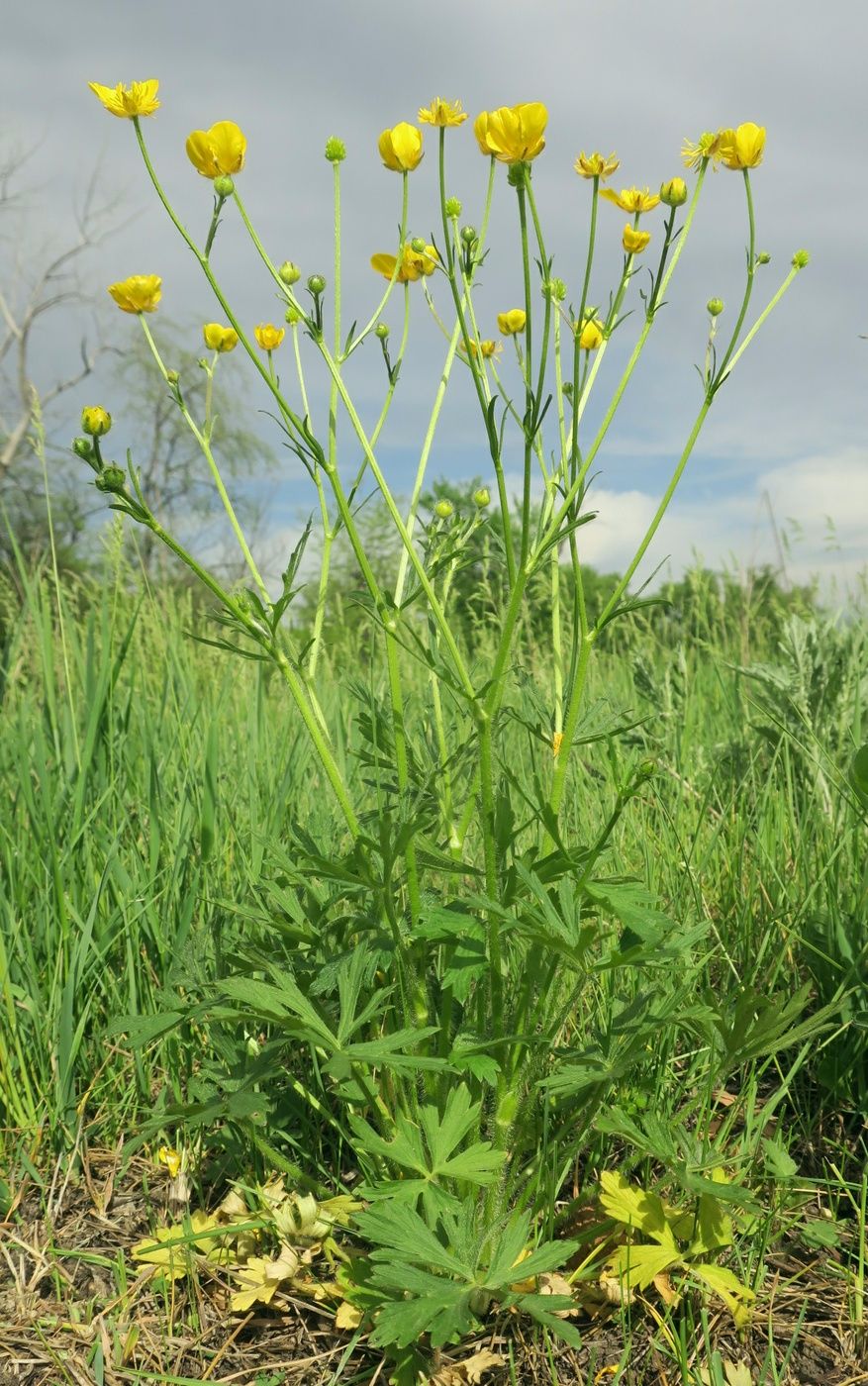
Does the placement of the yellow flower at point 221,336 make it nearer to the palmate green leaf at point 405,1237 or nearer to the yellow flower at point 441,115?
the yellow flower at point 441,115

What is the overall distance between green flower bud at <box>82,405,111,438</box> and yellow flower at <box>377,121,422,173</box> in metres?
0.47

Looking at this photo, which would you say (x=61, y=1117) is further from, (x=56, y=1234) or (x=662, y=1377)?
(x=662, y=1377)

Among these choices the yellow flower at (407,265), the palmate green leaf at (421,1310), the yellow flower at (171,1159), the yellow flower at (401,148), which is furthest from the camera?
the yellow flower at (171,1159)

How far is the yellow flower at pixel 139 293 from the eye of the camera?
1.37m

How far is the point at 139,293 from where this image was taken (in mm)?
1386

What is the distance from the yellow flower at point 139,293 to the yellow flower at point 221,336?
3.1 inches

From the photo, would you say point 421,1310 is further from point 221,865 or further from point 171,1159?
point 221,865

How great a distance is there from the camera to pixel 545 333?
1053 mm

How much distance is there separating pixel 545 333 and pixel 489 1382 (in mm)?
1194

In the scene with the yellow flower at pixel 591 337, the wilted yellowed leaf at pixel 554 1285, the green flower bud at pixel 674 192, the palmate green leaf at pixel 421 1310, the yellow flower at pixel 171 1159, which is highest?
the green flower bud at pixel 674 192

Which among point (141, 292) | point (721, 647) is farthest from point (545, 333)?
point (721, 647)

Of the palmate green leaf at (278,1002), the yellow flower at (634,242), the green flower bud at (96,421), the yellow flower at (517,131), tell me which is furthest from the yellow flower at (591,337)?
the palmate green leaf at (278,1002)

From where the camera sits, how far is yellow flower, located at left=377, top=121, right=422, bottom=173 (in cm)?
123

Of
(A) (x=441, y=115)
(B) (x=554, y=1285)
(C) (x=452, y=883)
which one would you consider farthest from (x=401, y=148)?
(B) (x=554, y=1285)
